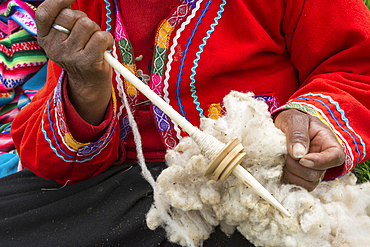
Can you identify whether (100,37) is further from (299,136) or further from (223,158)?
(299,136)

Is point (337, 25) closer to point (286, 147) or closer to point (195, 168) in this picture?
point (286, 147)

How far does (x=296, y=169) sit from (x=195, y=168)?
11.5 inches

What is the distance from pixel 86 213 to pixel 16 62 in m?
1.18

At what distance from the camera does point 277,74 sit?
1.06 metres

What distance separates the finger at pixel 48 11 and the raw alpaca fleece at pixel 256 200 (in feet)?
1.76

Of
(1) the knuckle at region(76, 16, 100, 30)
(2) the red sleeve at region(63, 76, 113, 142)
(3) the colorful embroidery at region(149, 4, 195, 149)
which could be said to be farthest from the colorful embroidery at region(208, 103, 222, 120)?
(1) the knuckle at region(76, 16, 100, 30)

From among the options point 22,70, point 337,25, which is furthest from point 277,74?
point 22,70

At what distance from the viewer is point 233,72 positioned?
3.34ft

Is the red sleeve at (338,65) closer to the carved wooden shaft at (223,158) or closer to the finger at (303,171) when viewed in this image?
the finger at (303,171)

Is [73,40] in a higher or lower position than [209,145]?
higher

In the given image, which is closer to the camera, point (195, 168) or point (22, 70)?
point (195, 168)

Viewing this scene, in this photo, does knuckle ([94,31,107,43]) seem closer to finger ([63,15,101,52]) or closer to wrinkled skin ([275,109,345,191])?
finger ([63,15,101,52])

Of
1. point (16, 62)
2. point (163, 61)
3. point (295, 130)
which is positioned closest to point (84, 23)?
point (163, 61)

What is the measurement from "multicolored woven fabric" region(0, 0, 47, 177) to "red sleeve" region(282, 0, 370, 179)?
4.85 feet
